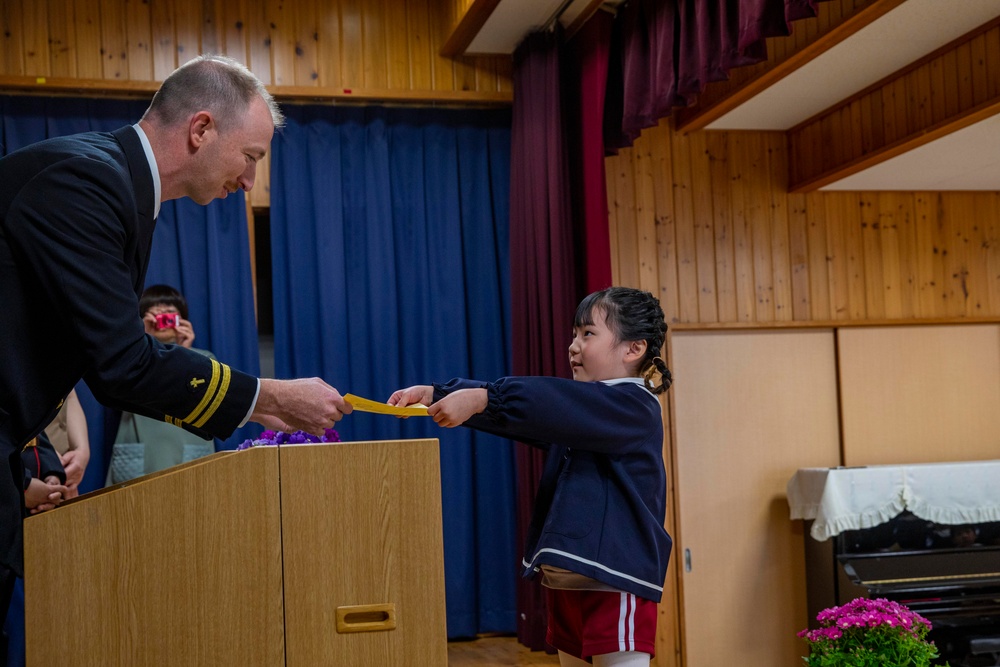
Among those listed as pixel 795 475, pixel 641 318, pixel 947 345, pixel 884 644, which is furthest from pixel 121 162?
pixel 947 345

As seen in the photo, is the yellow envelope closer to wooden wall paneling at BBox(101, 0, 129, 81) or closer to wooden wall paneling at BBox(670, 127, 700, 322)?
wooden wall paneling at BBox(670, 127, 700, 322)

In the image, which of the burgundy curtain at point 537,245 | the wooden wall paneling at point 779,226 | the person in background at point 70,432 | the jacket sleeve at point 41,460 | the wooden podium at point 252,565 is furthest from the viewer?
the wooden wall paneling at point 779,226

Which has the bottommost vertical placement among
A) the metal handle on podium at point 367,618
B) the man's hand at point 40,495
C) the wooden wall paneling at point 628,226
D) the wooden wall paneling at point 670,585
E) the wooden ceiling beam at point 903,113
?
the wooden wall paneling at point 670,585

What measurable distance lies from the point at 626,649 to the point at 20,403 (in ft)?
3.99

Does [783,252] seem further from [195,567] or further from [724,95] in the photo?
[195,567]

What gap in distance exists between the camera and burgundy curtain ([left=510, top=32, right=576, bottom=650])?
158 inches

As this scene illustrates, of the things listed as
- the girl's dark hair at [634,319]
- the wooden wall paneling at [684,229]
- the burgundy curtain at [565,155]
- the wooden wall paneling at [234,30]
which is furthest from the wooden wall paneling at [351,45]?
the girl's dark hair at [634,319]

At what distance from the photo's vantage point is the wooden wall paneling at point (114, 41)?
13.9 ft

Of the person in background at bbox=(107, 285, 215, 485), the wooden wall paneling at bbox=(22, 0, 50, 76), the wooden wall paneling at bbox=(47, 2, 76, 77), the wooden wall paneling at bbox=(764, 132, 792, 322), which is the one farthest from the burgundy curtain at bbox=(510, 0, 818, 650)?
the wooden wall paneling at bbox=(22, 0, 50, 76)

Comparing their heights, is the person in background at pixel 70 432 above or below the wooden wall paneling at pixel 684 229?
below

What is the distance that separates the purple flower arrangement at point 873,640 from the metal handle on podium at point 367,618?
6.61 ft

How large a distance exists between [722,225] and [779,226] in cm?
30

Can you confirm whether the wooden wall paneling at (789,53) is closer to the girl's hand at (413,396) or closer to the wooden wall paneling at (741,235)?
the wooden wall paneling at (741,235)

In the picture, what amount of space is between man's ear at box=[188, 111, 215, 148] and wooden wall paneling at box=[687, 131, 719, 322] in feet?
10.9
